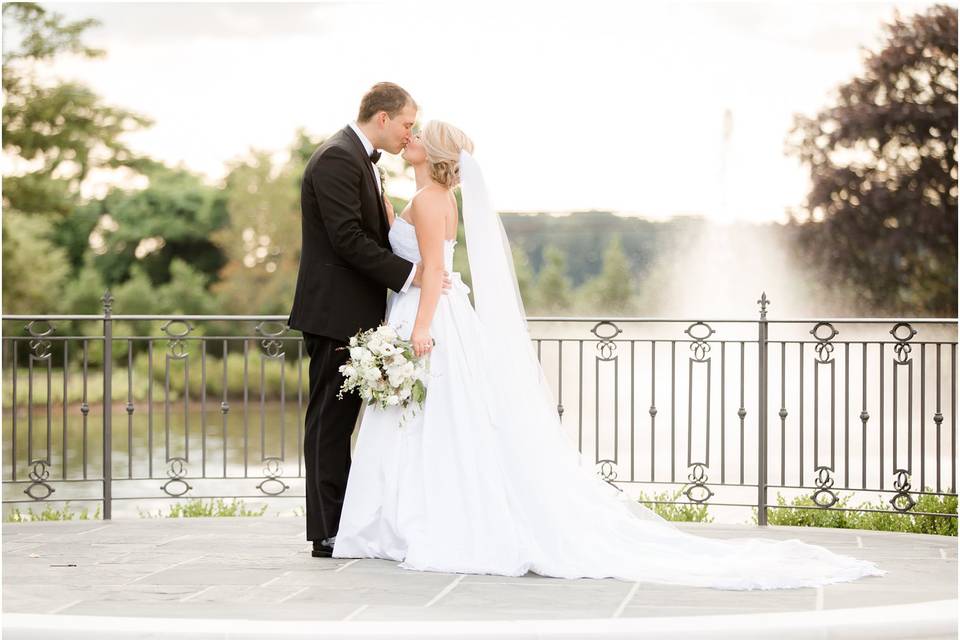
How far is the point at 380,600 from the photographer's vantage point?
4336 mm

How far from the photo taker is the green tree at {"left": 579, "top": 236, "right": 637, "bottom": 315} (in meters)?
24.8

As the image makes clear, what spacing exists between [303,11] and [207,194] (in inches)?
200

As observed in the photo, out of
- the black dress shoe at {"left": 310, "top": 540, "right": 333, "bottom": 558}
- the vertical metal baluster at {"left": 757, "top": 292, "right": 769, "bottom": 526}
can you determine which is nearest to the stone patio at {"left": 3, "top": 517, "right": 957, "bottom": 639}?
the black dress shoe at {"left": 310, "top": 540, "right": 333, "bottom": 558}

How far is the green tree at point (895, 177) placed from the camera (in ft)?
58.2

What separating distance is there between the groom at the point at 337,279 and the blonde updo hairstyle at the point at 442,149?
0.14m

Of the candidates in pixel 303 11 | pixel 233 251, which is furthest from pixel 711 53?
pixel 233 251

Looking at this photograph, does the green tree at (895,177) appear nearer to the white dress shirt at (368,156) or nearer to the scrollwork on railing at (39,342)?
the scrollwork on railing at (39,342)

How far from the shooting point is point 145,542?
231 inches

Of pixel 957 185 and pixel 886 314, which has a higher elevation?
pixel 957 185

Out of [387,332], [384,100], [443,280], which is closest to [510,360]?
[443,280]

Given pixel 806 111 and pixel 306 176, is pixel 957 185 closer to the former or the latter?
pixel 806 111

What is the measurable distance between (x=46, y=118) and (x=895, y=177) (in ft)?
50.3

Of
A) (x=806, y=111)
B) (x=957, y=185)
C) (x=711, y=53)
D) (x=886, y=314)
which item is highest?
(x=711, y=53)

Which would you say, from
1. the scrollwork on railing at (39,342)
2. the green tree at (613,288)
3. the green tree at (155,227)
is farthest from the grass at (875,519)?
the green tree at (155,227)
